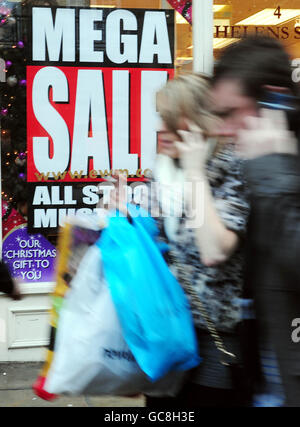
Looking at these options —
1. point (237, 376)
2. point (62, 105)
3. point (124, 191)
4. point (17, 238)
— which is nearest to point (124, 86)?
point (62, 105)

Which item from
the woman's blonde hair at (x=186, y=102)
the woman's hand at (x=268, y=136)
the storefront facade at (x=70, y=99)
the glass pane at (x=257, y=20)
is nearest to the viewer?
Result: the woman's hand at (x=268, y=136)

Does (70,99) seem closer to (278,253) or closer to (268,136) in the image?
(268,136)

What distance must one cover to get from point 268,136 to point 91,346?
2.50ft

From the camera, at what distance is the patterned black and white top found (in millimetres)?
1769

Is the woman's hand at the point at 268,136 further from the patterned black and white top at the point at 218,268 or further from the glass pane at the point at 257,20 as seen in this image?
the glass pane at the point at 257,20

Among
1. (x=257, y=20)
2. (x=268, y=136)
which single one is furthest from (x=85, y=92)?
(x=268, y=136)

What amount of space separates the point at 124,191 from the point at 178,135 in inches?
9.5

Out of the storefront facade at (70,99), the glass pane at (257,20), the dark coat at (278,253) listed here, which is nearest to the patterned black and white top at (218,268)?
the dark coat at (278,253)

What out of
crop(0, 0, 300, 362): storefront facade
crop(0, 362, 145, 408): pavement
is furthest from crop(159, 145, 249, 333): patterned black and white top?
crop(0, 0, 300, 362): storefront facade

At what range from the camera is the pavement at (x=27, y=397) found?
423 cm

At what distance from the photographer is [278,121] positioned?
1481 millimetres

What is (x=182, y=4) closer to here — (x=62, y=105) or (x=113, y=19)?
(x=113, y=19)

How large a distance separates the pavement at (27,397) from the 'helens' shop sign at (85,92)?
3.76 ft

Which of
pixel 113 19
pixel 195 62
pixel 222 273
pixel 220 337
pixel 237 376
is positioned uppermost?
pixel 113 19
